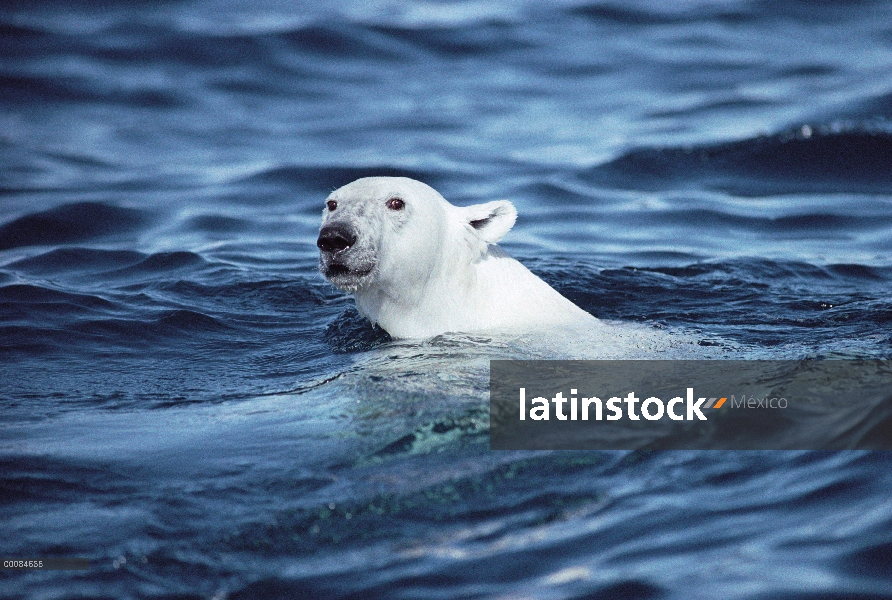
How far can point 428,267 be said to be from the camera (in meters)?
6.25

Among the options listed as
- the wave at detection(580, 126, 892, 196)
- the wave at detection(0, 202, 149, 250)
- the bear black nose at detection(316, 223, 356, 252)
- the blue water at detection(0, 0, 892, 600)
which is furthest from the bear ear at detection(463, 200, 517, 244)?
the wave at detection(580, 126, 892, 196)

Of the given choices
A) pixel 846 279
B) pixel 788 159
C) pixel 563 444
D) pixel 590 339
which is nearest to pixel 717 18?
pixel 788 159

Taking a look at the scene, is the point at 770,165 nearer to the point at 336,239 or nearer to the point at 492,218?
the point at 492,218

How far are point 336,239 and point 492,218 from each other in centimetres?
114

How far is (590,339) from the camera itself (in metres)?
6.12

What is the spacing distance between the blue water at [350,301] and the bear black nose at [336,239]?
72cm

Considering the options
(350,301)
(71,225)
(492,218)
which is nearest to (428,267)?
(492,218)

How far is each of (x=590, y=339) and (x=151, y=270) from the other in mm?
5105

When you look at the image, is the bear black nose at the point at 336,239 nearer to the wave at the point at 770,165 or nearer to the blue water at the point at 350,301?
the blue water at the point at 350,301

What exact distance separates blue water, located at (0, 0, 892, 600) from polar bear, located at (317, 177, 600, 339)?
11.7 inches

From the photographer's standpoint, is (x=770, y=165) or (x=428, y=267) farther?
(x=770, y=165)

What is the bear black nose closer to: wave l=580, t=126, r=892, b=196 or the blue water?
the blue water

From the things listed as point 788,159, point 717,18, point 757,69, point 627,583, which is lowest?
point 627,583

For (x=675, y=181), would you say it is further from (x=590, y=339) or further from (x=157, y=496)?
(x=157, y=496)
